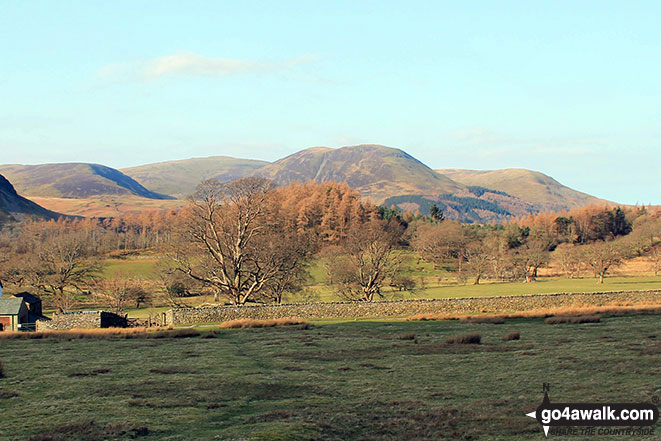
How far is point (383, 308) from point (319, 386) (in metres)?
38.0

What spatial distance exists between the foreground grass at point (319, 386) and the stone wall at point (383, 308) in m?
21.7

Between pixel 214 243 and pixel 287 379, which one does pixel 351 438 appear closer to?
pixel 287 379

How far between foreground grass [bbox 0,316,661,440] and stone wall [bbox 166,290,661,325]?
2172cm

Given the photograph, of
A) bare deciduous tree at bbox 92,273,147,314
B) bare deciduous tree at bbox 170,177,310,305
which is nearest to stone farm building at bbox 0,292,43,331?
bare deciduous tree at bbox 92,273,147,314

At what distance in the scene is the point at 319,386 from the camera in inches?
787

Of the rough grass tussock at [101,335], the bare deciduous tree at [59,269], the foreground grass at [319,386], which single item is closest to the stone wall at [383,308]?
the rough grass tussock at [101,335]

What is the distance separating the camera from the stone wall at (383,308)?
5588 cm

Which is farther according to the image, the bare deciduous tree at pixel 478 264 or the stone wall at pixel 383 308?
the bare deciduous tree at pixel 478 264

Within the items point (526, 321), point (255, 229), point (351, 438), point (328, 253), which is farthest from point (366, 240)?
point (351, 438)

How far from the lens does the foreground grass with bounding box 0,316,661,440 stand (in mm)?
14305

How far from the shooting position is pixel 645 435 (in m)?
12.3

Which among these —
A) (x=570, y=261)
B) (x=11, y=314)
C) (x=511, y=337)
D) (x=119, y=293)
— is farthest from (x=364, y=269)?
(x=570, y=261)

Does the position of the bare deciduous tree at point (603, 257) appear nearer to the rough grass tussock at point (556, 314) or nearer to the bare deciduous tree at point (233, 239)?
the rough grass tussock at point (556, 314)

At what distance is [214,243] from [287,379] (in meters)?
41.5
